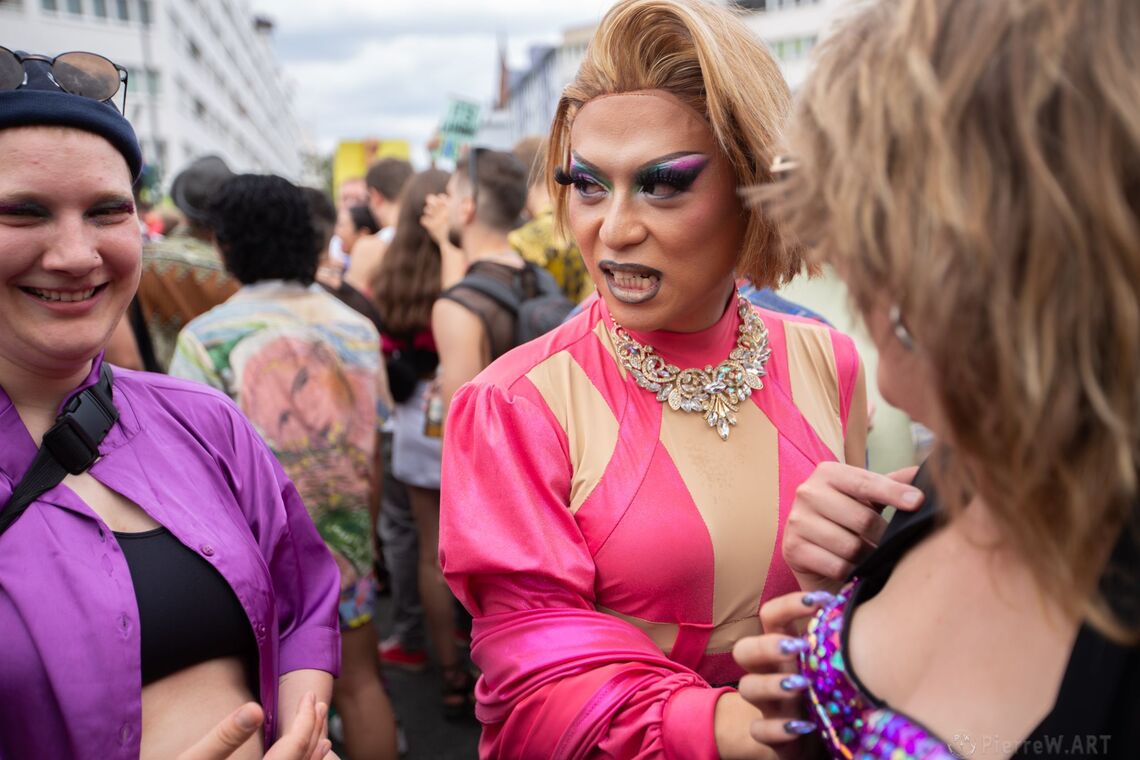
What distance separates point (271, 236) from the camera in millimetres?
3174

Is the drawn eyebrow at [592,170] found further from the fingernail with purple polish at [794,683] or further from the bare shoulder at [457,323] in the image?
the bare shoulder at [457,323]

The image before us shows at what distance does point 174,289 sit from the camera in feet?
12.8

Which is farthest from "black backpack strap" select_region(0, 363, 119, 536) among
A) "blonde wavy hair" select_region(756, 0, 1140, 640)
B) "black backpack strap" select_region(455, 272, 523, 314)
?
"black backpack strap" select_region(455, 272, 523, 314)

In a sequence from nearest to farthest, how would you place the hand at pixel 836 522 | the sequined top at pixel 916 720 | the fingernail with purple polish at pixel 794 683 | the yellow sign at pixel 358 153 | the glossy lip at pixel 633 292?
the sequined top at pixel 916 720
the fingernail with purple polish at pixel 794 683
the hand at pixel 836 522
the glossy lip at pixel 633 292
the yellow sign at pixel 358 153

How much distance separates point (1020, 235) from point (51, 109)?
4.96ft

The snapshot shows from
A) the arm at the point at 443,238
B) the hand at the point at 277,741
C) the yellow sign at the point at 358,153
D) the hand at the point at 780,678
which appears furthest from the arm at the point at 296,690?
the yellow sign at the point at 358,153

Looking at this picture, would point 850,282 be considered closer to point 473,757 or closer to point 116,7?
point 473,757

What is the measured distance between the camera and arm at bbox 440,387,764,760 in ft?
4.52

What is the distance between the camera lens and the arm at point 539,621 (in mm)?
1377

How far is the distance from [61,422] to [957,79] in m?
1.49

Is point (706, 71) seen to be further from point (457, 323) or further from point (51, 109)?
point (457, 323)

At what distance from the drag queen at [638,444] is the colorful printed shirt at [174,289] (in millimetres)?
2771

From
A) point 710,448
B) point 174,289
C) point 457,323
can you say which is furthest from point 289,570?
point 174,289

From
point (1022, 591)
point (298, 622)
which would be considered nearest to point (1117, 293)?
point (1022, 591)
